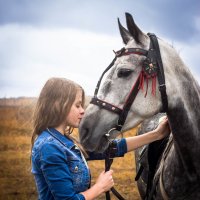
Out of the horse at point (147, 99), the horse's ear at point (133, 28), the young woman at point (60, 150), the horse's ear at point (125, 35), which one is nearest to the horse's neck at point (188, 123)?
the horse at point (147, 99)

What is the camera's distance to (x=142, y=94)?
8.96ft

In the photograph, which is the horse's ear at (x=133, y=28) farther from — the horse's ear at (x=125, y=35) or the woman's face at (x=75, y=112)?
the woman's face at (x=75, y=112)

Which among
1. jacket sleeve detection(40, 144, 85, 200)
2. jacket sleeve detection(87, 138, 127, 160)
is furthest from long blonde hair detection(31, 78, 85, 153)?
jacket sleeve detection(87, 138, 127, 160)

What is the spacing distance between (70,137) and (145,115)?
710 millimetres

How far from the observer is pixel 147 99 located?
2748 mm

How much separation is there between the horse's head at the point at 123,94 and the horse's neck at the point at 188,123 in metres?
0.17

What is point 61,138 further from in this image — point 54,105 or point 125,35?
point 125,35

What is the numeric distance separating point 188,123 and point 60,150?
1181 mm

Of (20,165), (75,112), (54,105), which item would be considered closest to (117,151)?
(75,112)

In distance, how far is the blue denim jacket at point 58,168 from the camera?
6.64 ft

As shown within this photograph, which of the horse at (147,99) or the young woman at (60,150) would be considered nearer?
the young woman at (60,150)

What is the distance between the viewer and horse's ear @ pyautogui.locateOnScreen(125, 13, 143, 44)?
8.66 ft

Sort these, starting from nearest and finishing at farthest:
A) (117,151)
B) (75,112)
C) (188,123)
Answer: (75,112) → (188,123) → (117,151)

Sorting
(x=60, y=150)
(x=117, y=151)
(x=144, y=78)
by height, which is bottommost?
(x=117, y=151)
